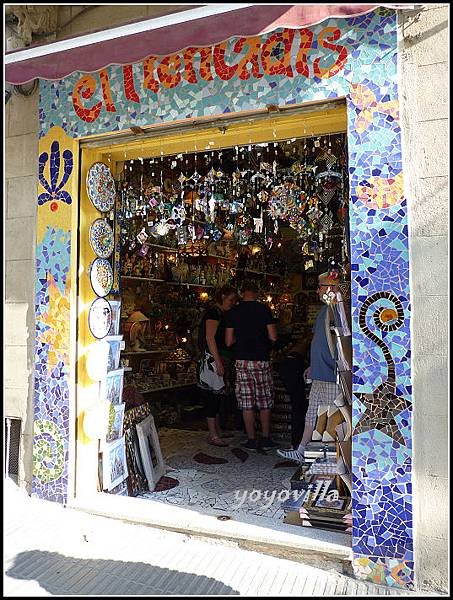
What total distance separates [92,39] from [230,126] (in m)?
0.98

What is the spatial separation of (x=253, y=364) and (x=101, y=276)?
6.53ft

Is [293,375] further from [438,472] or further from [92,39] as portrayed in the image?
[92,39]

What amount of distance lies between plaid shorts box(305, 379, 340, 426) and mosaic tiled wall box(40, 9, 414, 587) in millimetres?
1478

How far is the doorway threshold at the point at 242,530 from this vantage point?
2822mm

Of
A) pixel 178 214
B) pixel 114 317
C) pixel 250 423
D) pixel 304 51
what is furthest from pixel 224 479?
pixel 304 51

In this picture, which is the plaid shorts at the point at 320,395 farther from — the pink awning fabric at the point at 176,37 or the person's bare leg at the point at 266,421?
the pink awning fabric at the point at 176,37

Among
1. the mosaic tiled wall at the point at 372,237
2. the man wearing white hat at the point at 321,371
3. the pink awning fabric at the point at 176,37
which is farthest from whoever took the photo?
the man wearing white hat at the point at 321,371

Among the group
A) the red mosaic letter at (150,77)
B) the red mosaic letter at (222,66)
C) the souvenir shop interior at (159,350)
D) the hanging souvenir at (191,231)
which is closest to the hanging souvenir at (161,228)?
the souvenir shop interior at (159,350)

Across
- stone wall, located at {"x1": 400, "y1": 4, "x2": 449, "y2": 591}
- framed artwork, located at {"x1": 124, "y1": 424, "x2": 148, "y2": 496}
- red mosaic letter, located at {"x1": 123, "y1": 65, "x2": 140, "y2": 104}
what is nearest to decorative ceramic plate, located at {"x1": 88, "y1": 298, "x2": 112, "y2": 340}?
framed artwork, located at {"x1": 124, "y1": 424, "x2": 148, "y2": 496}

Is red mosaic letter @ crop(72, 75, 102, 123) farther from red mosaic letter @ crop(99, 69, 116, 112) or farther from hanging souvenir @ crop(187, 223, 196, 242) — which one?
hanging souvenir @ crop(187, 223, 196, 242)

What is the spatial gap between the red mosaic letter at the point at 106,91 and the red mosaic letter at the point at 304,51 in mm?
1321

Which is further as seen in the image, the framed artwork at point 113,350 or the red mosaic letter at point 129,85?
the framed artwork at point 113,350

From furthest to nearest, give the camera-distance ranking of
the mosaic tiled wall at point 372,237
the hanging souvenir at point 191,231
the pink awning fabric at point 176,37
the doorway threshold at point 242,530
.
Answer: the hanging souvenir at point 191,231 → the doorway threshold at point 242,530 → the mosaic tiled wall at point 372,237 → the pink awning fabric at point 176,37

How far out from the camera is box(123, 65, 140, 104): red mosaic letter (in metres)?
3.42
